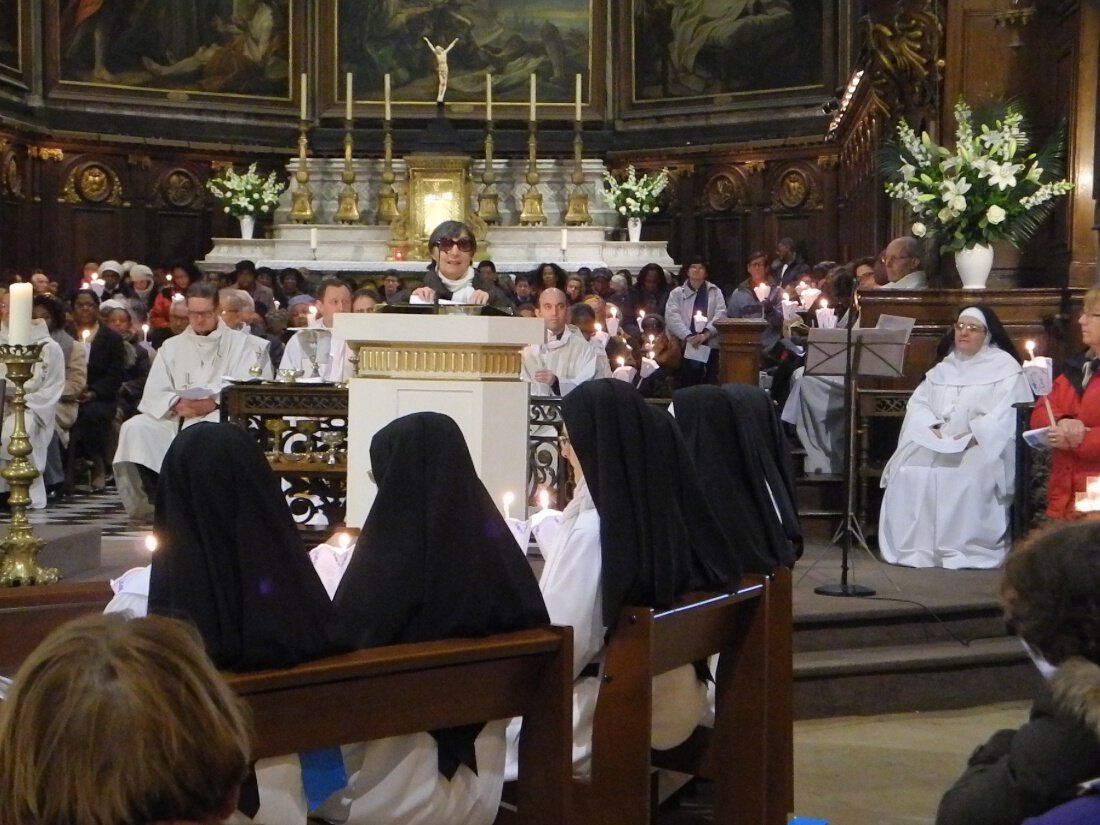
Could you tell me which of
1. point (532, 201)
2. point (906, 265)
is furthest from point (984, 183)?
point (532, 201)

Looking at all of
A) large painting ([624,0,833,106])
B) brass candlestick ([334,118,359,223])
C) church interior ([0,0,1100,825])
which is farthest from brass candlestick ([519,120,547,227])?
large painting ([624,0,833,106])

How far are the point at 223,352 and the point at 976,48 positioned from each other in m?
5.45

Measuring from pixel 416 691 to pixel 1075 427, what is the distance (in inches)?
209

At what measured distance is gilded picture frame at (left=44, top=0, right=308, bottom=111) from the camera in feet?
68.2

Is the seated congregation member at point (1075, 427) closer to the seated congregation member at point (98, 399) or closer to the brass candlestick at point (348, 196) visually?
the seated congregation member at point (98, 399)

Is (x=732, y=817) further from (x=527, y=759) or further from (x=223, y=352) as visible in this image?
(x=223, y=352)

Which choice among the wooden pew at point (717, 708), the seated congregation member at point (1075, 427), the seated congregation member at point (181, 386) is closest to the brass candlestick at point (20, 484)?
Answer: the wooden pew at point (717, 708)

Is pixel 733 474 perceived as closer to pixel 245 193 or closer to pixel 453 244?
pixel 453 244

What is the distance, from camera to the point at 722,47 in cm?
2131

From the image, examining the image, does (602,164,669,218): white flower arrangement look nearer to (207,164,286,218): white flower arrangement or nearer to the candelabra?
the candelabra

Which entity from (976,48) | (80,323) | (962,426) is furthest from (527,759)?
(80,323)

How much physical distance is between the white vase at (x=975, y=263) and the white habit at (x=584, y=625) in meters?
6.01

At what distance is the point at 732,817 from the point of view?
14.9 ft

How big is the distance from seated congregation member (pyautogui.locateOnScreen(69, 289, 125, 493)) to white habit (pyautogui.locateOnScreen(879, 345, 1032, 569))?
6.30 meters
